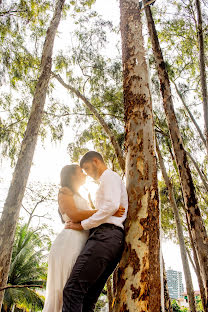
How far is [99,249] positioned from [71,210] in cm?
38

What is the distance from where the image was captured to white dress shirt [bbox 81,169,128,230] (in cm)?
163

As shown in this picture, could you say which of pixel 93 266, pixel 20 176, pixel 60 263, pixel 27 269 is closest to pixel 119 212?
pixel 93 266

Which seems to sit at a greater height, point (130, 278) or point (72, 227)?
point (72, 227)

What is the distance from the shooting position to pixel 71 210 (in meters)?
1.78

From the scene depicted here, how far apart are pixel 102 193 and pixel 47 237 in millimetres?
14159

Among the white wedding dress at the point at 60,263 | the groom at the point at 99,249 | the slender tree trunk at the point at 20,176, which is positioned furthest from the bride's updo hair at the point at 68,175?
the slender tree trunk at the point at 20,176

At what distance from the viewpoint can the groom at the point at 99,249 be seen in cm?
146

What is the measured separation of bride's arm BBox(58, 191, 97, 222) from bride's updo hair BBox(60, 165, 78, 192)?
0.30 feet

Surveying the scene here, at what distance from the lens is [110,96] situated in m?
9.16

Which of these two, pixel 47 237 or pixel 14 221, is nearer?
pixel 14 221

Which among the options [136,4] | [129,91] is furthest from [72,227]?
[136,4]

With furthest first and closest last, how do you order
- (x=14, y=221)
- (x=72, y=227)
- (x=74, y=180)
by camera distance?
(x=14, y=221) < (x=74, y=180) < (x=72, y=227)

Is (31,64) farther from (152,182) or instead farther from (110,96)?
(152,182)

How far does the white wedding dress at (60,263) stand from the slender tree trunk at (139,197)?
12.7 inches
